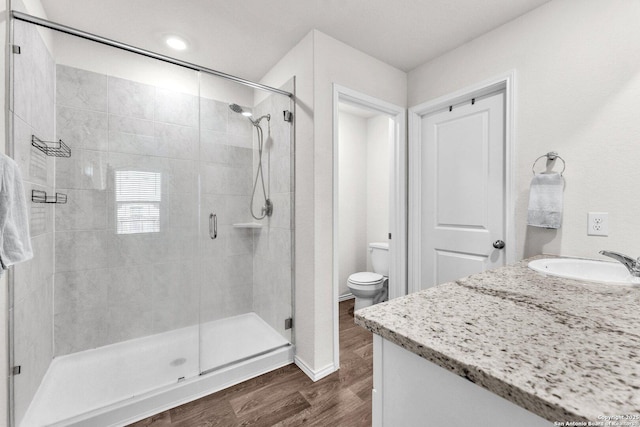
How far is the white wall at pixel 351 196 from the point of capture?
3.45 m

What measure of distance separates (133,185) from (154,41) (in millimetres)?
1102

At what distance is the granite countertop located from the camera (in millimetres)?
385

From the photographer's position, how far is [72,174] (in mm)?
1866

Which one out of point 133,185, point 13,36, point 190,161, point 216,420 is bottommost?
point 216,420

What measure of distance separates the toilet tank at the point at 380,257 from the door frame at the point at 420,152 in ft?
2.02

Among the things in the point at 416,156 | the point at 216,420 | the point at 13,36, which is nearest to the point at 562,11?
the point at 416,156

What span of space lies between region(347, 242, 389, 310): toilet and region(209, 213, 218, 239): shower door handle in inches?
56.1

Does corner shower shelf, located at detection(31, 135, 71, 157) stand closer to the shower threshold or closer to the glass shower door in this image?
the glass shower door

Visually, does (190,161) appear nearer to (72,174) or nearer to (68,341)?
(72,174)

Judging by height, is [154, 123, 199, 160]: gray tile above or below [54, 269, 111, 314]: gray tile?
above

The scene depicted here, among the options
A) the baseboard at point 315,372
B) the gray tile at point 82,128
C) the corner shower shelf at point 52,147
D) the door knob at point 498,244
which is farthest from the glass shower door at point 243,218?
the door knob at point 498,244

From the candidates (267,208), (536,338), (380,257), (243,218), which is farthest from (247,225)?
(536,338)

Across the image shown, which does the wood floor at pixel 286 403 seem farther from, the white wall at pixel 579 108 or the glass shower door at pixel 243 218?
the white wall at pixel 579 108

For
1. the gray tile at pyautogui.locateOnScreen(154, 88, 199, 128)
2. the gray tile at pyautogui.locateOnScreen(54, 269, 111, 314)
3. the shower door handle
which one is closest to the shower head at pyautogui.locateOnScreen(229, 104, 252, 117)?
the gray tile at pyautogui.locateOnScreen(154, 88, 199, 128)
